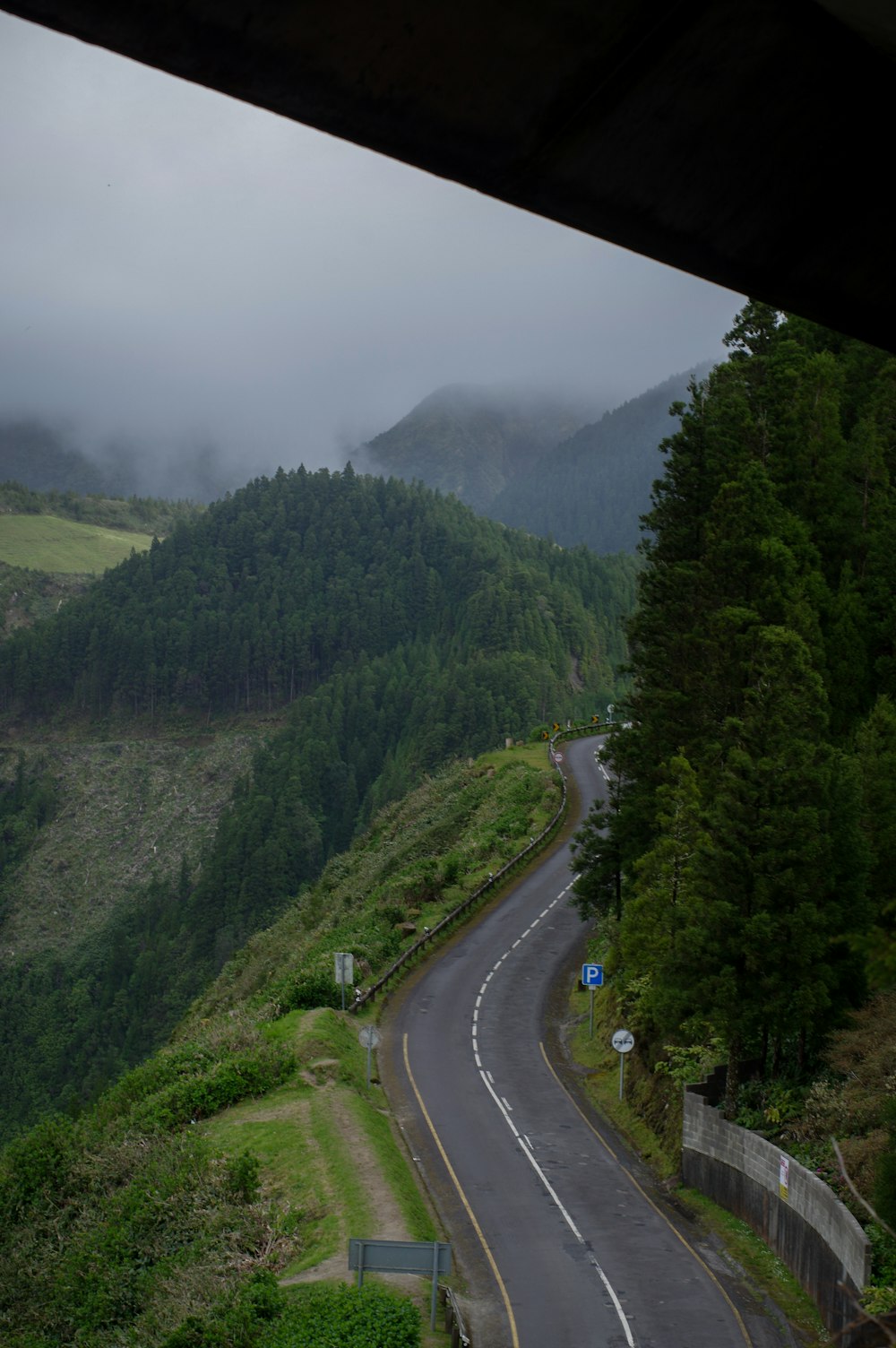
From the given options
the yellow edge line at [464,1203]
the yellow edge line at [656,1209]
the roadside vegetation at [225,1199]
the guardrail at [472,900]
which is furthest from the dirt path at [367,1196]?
the guardrail at [472,900]

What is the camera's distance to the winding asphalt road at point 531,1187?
19.2 meters

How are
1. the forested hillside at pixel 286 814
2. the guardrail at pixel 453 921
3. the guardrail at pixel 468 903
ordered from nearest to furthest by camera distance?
the guardrail at pixel 453 921
the guardrail at pixel 468 903
the forested hillside at pixel 286 814

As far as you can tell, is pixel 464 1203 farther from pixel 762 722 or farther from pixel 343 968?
pixel 762 722

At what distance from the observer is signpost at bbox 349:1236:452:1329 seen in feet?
53.9

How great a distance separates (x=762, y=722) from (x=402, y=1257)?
1274cm

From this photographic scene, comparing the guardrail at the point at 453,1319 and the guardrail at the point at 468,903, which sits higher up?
the guardrail at the point at 468,903

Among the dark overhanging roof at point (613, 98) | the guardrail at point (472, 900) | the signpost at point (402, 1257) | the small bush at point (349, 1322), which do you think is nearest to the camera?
the dark overhanging roof at point (613, 98)

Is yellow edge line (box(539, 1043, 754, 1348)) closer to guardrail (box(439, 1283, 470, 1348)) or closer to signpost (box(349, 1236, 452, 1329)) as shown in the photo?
guardrail (box(439, 1283, 470, 1348))

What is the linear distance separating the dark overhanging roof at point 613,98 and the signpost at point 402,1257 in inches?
611

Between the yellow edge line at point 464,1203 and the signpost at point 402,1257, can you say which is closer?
the signpost at point 402,1257

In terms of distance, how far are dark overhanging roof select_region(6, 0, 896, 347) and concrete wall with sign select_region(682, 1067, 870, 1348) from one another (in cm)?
1462

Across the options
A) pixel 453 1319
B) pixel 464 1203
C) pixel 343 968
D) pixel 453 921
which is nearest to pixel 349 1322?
pixel 453 1319

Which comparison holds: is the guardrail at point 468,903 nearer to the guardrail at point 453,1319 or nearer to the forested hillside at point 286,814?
the guardrail at point 453,1319

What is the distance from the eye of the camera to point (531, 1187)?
2492 cm
